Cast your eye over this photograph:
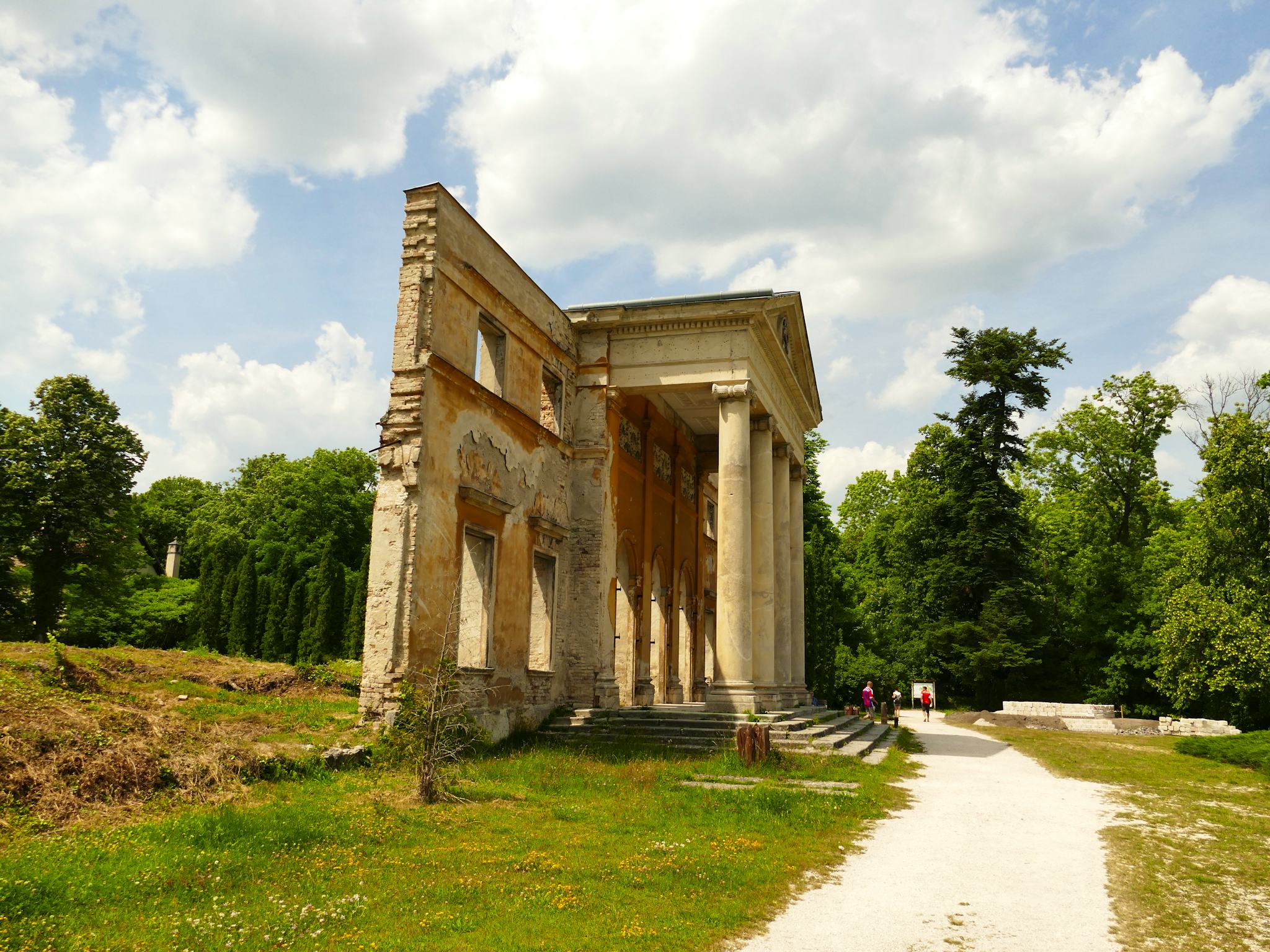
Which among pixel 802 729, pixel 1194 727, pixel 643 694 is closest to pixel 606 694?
pixel 802 729

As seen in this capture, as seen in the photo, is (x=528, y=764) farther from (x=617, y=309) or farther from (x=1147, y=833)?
(x=617, y=309)

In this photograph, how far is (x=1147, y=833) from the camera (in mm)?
10461

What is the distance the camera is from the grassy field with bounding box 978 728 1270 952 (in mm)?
6488

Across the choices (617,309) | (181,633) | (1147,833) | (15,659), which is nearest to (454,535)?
(15,659)

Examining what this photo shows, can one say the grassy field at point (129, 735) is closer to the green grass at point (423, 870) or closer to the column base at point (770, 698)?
the green grass at point (423, 870)

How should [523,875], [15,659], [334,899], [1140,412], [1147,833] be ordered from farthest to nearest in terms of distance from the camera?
[1140,412]
[15,659]
[1147,833]
[523,875]
[334,899]

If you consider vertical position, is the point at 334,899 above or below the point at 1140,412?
Result: below

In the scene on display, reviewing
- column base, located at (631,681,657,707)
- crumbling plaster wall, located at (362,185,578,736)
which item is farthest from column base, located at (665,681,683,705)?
crumbling plaster wall, located at (362,185,578,736)

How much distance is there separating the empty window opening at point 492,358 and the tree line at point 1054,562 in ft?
73.1

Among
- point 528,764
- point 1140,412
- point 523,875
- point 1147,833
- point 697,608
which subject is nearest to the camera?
point 523,875

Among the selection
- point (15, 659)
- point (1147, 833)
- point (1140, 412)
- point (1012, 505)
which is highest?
point (1140, 412)

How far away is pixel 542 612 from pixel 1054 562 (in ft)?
108

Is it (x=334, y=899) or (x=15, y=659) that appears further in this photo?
(x=15, y=659)

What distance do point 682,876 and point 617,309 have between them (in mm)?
14646
